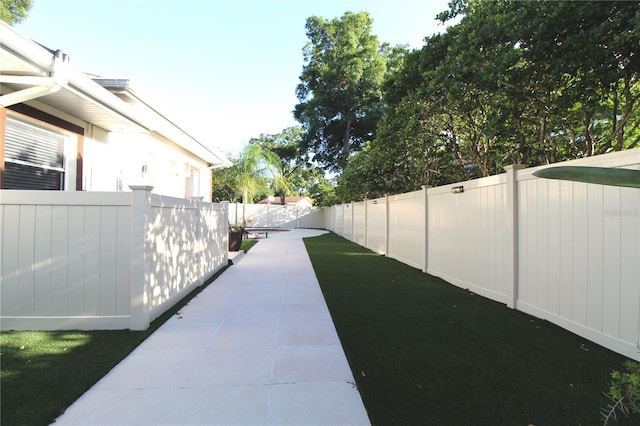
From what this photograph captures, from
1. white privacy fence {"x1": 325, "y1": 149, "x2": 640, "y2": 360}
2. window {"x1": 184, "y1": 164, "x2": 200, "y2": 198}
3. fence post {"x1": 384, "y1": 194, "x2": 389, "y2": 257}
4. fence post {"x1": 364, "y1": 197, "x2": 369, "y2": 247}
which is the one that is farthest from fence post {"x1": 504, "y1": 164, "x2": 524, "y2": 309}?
fence post {"x1": 364, "y1": 197, "x2": 369, "y2": 247}

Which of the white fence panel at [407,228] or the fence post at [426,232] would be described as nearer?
the fence post at [426,232]

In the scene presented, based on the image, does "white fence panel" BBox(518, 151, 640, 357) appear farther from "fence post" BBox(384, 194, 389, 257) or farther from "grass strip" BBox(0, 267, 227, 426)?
"fence post" BBox(384, 194, 389, 257)

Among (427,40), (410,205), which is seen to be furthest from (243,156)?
(427,40)

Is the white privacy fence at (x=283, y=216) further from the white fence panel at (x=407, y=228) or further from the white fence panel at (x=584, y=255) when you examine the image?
the white fence panel at (x=584, y=255)

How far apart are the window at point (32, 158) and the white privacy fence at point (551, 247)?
6721mm

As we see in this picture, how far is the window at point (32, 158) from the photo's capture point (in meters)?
4.52

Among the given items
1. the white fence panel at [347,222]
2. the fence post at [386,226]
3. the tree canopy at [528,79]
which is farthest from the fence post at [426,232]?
the white fence panel at [347,222]

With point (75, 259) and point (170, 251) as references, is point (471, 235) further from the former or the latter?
point (75, 259)

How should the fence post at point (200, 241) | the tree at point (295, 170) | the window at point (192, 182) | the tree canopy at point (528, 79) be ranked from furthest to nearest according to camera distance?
the tree at point (295, 170) → the window at point (192, 182) → the fence post at point (200, 241) → the tree canopy at point (528, 79)

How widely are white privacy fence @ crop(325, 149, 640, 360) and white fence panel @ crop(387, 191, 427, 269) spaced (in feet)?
2.16

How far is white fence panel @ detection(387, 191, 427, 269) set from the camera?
316 inches

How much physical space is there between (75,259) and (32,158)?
2.21 metres

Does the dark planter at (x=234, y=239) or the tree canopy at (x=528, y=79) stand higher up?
the tree canopy at (x=528, y=79)

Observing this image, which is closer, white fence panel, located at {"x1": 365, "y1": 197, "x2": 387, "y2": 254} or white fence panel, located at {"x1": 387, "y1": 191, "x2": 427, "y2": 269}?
white fence panel, located at {"x1": 387, "y1": 191, "x2": 427, "y2": 269}
